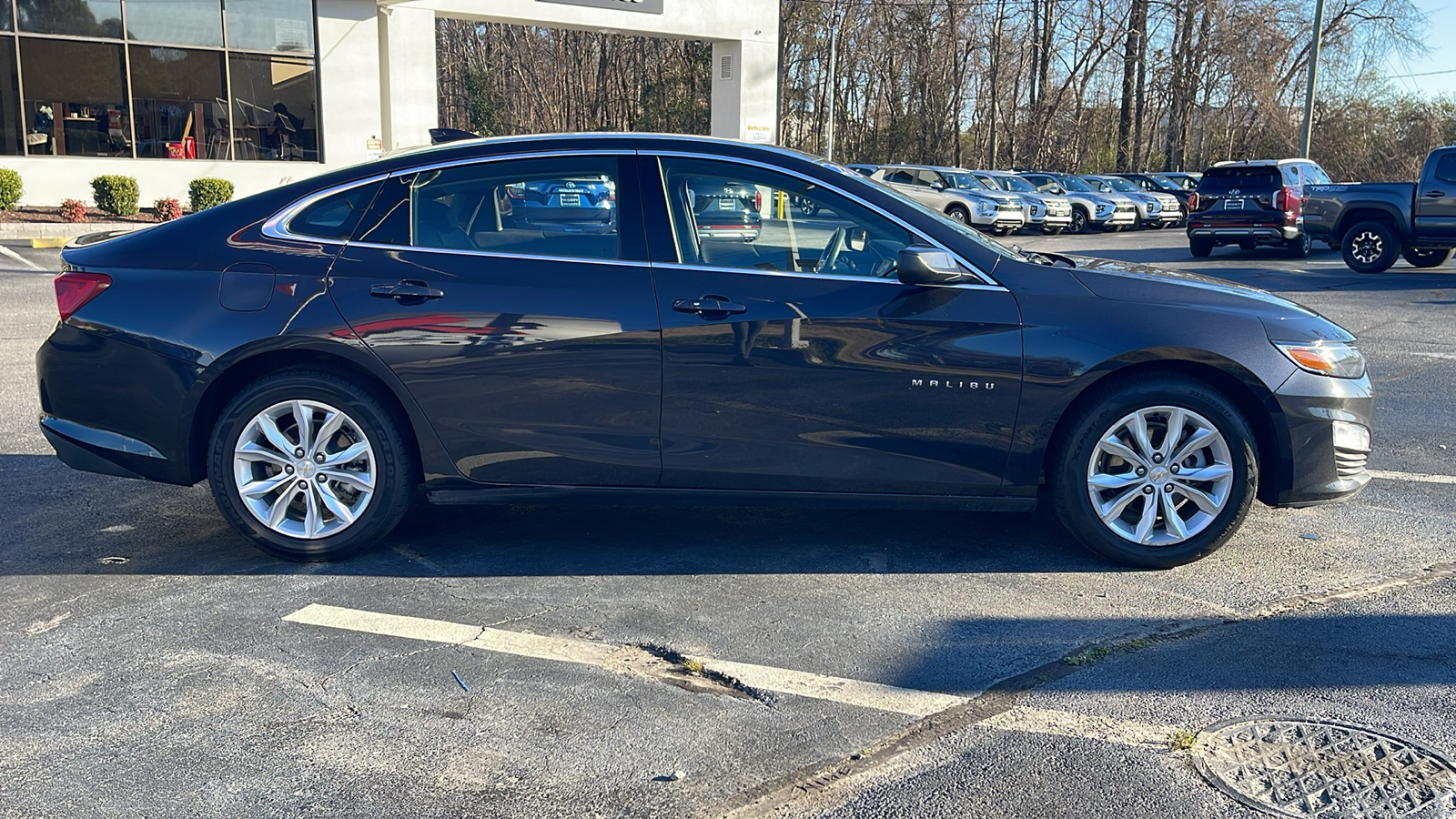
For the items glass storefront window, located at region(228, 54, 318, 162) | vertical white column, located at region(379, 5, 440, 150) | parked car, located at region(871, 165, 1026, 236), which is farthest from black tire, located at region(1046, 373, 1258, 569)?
glass storefront window, located at region(228, 54, 318, 162)

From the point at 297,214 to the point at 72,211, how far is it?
63.4 ft

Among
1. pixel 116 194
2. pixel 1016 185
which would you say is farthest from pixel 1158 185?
pixel 116 194

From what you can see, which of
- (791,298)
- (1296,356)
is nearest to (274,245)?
(791,298)

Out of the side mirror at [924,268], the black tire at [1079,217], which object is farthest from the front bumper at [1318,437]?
the black tire at [1079,217]

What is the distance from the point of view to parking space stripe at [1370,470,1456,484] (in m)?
5.94

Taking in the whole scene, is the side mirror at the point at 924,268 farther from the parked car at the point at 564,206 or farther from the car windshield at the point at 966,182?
the car windshield at the point at 966,182

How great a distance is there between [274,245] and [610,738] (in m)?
2.45

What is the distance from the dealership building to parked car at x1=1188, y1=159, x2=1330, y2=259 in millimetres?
14661

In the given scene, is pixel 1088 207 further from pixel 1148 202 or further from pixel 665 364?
pixel 665 364

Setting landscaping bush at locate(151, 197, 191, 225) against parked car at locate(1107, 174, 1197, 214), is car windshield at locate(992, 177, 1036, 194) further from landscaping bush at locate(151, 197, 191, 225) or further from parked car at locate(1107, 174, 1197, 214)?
landscaping bush at locate(151, 197, 191, 225)

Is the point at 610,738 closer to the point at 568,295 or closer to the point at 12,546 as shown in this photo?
the point at 568,295

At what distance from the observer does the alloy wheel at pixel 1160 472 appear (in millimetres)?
4496

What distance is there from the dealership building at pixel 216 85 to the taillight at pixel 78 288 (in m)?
20.7

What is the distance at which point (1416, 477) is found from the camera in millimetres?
6031
